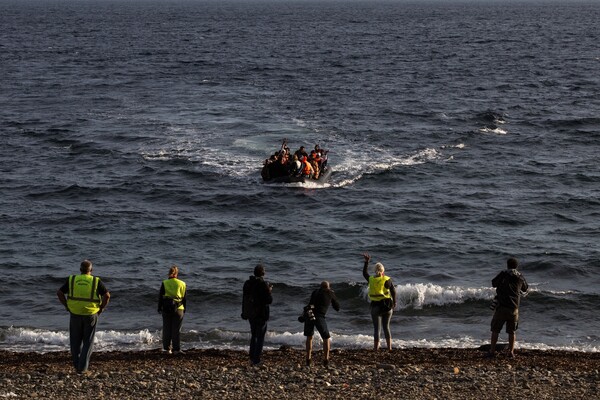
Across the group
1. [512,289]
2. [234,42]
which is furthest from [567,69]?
[512,289]

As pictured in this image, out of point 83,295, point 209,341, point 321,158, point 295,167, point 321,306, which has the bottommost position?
point 209,341

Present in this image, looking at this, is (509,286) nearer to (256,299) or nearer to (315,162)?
(256,299)

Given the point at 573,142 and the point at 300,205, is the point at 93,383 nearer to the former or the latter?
the point at 300,205

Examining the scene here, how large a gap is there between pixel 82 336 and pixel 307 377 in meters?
3.18

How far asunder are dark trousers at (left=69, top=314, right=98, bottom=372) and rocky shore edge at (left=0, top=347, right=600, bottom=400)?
Result: 212 millimetres

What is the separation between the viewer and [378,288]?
16.2 meters

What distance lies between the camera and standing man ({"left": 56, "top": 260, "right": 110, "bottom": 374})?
1440 centimetres

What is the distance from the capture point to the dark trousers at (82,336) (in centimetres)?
1461

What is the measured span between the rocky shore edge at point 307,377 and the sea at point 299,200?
3.26 metres

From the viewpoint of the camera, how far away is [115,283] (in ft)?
80.5

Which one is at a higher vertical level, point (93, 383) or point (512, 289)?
point (512, 289)

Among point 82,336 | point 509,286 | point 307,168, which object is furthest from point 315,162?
point 82,336

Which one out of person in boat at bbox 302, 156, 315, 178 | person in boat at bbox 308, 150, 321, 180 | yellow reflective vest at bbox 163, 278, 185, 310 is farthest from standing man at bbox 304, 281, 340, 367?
person in boat at bbox 308, 150, 321, 180

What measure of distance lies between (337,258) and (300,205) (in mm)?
6091
